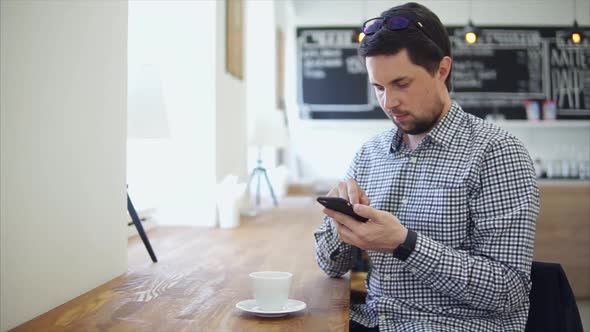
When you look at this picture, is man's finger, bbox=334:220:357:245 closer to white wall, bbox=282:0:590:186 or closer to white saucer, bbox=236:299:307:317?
white saucer, bbox=236:299:307:317

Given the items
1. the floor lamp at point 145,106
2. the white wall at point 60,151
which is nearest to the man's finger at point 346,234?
the white wall at point 60,151

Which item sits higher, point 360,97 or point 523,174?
point 360,97

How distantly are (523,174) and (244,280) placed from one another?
31.7 inches

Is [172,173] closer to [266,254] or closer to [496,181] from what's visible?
[266,254]

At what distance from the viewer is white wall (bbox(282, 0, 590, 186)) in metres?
6.09

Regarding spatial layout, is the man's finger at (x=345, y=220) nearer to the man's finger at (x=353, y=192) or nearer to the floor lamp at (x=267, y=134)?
the man's finger at (x=353, y=192)

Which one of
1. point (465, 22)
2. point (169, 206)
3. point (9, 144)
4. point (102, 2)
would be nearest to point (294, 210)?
point (169, 206)

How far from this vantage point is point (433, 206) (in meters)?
1.45

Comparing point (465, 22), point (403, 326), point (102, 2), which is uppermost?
point (465, 22)

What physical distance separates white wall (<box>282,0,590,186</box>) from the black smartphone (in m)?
4.70

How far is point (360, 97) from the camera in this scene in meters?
6.32

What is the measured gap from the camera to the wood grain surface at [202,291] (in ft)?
4.02

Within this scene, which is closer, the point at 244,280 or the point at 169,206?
the point at 244,280

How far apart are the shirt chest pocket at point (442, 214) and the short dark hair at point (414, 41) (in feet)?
1.00
